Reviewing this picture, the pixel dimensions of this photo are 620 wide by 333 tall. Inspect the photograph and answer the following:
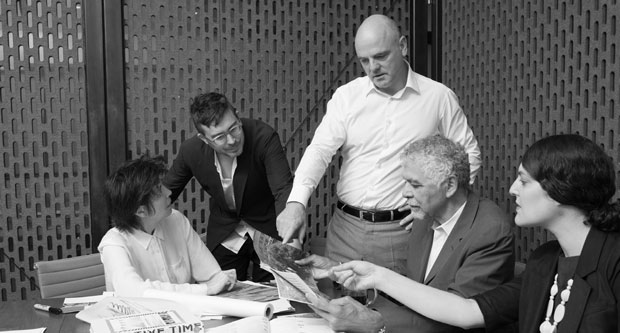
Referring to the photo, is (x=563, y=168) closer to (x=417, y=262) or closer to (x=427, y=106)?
(x=417, y=262)

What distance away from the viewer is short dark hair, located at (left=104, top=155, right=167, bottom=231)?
240 centimetres

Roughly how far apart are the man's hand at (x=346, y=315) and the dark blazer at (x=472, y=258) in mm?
75

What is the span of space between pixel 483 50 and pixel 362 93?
1000 millimetres

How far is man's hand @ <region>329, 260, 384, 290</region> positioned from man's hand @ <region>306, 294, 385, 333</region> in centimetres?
15

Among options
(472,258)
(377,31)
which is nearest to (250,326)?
(472,258)

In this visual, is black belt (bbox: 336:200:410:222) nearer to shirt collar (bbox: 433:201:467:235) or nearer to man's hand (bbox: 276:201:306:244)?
man's hand (bbox: 276:201:306:244)

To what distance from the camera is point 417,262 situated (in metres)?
2.28

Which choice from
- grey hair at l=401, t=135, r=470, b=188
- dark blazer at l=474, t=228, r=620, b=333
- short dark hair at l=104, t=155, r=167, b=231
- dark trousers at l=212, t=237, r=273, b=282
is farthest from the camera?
dark trousers at l=212, t=237, r=273, b=282

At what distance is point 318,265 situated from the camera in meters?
2.28

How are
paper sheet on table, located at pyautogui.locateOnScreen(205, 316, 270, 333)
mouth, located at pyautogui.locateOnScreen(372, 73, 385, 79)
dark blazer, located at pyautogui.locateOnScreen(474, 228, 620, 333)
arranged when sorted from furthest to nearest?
mouth, located at pyautogui.locateOnScreen(372, 73, 385, 79), paper sheet on table, located at pyautogui.locateOnScreen(205, 316, 270, 333), dark blazer, located at pyautogui.locateOnScreen(474, 228, 620, 333)

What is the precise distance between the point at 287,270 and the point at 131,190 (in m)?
0.74

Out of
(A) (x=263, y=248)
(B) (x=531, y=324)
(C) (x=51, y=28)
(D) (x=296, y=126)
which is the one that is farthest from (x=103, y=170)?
(B) (x=531, y=324)

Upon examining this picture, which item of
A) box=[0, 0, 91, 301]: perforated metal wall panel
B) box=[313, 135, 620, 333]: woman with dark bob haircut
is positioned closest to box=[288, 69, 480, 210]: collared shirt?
box=[313, 135, 620, 333]: woman with dark bob haircut

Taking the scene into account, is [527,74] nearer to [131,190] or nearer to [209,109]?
[209,109]
